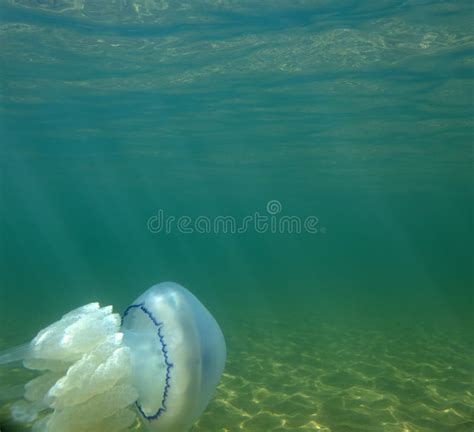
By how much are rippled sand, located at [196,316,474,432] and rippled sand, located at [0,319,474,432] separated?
0.01 meters

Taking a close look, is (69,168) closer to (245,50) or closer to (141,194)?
(141,194)

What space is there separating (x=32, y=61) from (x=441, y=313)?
1746 cm

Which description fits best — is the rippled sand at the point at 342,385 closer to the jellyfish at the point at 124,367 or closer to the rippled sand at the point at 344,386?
the rippled sand at the point at 344,386

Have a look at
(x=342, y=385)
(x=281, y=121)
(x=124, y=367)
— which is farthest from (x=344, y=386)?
(x=281, y=121)

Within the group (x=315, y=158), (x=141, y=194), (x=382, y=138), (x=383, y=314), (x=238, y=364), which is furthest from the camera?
(x=141, y=194)

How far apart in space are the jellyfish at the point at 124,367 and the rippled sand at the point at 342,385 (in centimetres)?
30

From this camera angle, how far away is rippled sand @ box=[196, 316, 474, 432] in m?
5.12

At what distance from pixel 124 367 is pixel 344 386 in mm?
5205

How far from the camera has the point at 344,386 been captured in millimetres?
6559

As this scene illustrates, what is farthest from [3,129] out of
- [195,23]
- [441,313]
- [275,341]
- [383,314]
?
[441,313]

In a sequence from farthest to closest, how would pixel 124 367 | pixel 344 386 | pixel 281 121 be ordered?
1. pixel 281 121
2. pixel 344 386
3. pixel 124 367

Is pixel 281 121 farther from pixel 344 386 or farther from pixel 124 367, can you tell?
pixel 124 367

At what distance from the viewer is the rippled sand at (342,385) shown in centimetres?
512

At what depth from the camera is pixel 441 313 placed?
1784 centimetres
